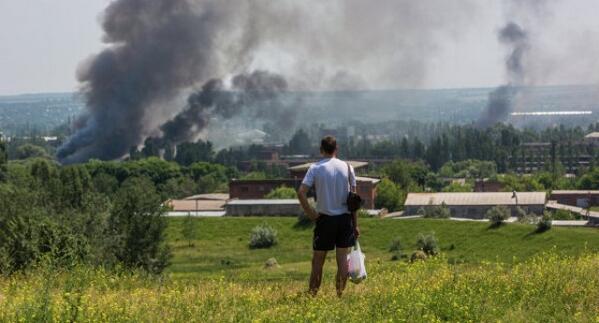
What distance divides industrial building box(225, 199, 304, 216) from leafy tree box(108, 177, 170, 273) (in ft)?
88.9

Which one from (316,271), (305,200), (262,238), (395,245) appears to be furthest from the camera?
(262,238)

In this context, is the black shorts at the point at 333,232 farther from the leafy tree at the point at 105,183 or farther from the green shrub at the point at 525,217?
the leafy tree at the point at 105,183

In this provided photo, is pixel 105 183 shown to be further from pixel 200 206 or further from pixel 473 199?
pixel 473 199

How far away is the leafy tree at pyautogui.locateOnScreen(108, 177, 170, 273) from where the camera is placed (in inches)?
1954

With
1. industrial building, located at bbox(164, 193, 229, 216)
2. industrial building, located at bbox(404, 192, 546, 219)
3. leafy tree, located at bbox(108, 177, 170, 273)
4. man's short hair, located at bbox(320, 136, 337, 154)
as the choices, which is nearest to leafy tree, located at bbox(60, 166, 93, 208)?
industrial building, located at bbox(164, 193, 229, 216)

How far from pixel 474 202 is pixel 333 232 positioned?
265 ft

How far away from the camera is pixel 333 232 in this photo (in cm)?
1223

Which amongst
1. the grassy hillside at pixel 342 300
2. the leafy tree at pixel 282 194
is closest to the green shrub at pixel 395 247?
the leafy tree at pixel 282 194

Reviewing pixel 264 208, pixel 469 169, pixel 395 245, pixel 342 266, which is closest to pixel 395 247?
pixel 395 245

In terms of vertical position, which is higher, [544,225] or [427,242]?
[544,225]

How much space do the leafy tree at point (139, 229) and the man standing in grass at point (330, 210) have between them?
117 feet

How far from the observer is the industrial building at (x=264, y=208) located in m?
82.4

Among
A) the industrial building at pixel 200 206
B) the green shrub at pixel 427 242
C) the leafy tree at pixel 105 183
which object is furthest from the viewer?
the leafy tree at pixel 105 183

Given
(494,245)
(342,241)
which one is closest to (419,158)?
(494,245)
